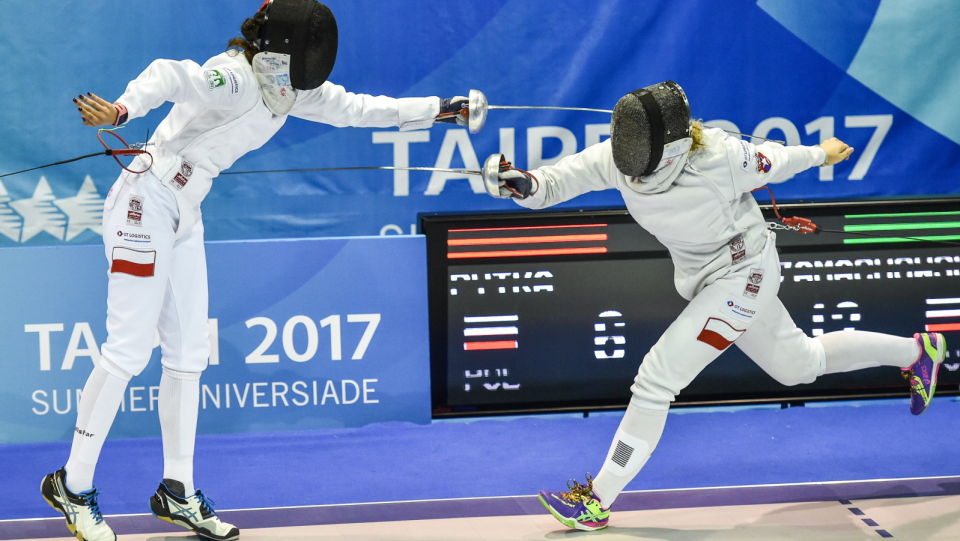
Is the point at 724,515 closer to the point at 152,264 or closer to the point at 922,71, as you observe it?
the point at 152,264

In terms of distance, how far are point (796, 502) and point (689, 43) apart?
1954 millimetres

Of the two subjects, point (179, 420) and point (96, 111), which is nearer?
point (96, 111)

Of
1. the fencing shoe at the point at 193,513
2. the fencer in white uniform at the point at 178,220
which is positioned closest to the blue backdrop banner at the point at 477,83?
the fencer in white uniform at the point at 178,220

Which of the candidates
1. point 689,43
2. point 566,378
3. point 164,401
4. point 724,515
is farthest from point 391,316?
point 689,43

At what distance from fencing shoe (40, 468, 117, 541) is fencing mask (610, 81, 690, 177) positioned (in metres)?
1.75

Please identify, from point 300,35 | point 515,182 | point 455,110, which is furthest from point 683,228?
point 300,35

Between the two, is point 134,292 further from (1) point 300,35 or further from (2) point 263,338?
(2) point 263,338

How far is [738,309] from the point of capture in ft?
8.70

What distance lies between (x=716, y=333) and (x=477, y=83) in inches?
67.7

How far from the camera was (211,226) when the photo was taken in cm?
389

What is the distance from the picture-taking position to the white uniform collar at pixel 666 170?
2471mm

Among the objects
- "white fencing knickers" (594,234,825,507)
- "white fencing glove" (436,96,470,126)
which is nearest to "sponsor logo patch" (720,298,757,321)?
"white fencing knickers" (594,234,825,507)

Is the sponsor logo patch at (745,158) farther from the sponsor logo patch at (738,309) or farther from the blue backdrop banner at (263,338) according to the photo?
the blue backdrop banner at (263,338)

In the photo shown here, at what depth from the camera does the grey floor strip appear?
110 inches
